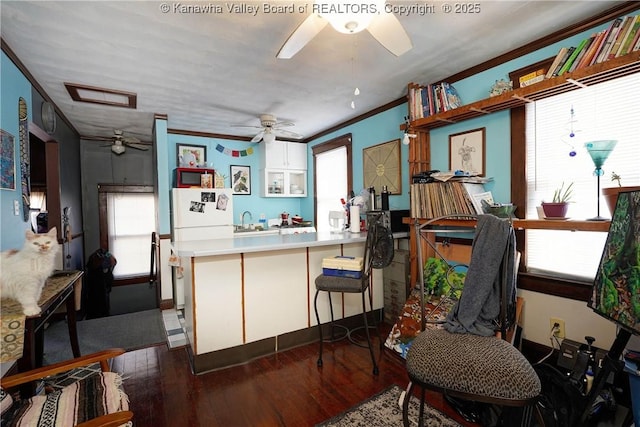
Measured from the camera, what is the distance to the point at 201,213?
12.9ft

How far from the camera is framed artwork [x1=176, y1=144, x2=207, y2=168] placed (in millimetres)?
4523

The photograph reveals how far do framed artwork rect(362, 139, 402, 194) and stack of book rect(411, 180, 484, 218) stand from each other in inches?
31.0

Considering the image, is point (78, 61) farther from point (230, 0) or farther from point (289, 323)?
point (289, 323)

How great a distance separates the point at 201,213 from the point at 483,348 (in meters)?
3.54

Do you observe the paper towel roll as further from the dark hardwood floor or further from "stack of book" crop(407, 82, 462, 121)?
the dark hardwood floor

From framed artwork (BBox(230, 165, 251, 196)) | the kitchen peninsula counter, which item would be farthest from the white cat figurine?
framed artwork (BBox(230, 165, 251, 196))

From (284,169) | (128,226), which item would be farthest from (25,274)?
(128,226)

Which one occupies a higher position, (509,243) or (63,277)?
(509,243)

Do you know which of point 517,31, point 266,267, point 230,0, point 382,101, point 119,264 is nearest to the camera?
→ point 230,0

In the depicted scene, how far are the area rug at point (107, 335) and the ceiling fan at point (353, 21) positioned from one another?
2.85m

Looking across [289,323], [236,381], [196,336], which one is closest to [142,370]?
[196,336]

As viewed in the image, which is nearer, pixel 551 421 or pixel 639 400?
pixel 639 400

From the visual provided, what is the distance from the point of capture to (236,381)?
2.13m

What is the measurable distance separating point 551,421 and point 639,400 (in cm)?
37
